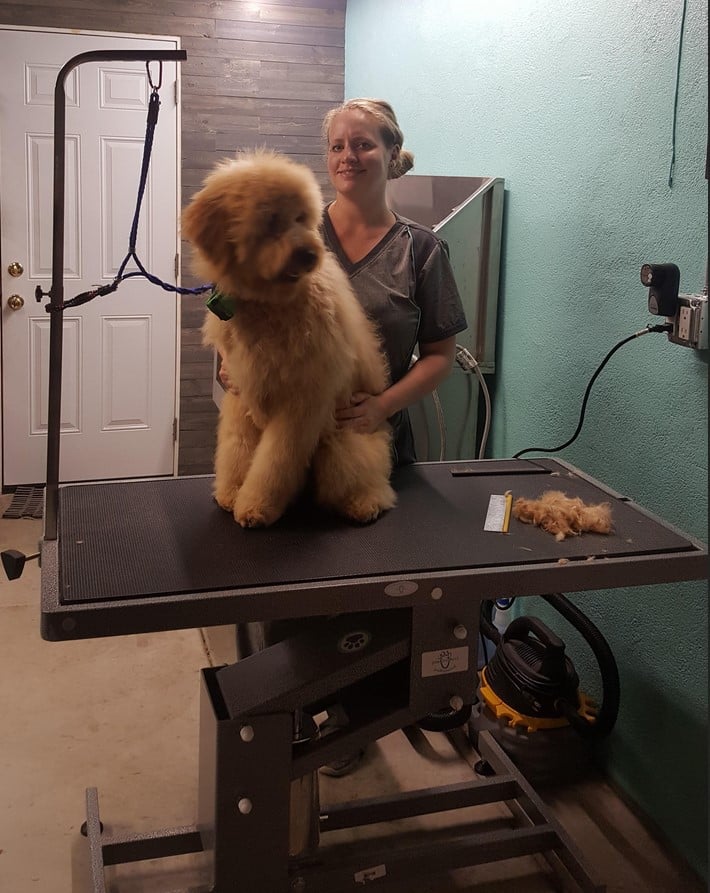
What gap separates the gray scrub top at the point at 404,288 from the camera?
1.87 metres

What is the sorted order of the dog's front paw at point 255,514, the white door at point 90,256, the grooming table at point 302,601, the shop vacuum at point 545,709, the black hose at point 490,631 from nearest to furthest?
1. the grooming table at point 302,601
2. the dog's front paw at point 255,514
3. the shop vacuum at point 545,709
4. the black hose at point 490,631
5. the white door at point 90,256

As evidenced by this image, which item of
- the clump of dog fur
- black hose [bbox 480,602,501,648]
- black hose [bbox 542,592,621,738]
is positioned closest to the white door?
black hose [bbox 480,602,501,648]

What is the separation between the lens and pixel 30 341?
407 cm

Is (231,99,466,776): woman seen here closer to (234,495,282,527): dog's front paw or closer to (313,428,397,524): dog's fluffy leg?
(313,428,397,524): dog's fluffy leg

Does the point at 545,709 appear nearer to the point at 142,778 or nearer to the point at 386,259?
the point at 142,778

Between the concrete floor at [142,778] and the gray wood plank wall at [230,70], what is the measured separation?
69.2 inches

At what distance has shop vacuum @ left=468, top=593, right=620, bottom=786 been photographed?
2.19 meters

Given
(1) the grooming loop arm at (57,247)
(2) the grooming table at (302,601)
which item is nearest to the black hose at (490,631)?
(2) the grooming table at (302,601)

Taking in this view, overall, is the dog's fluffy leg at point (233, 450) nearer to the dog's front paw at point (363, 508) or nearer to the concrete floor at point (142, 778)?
the dog's front paw at point (363, 508)

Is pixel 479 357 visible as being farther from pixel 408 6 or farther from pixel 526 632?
pixel 408 6

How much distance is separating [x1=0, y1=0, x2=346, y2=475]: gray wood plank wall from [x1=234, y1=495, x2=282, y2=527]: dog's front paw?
2.74 metres

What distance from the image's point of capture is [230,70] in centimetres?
400

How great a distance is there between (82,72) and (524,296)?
2521mm

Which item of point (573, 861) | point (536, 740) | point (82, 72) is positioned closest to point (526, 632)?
point (536, 740)
